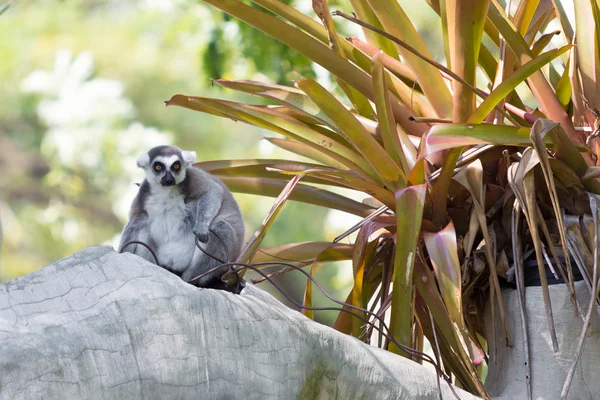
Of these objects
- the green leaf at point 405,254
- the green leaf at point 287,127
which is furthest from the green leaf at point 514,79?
the green leaf at point 287,127

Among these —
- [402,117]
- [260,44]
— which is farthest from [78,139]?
[402,117]

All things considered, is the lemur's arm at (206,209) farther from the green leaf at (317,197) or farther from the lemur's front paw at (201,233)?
the green leaf at (317,197)

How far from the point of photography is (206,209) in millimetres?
2912


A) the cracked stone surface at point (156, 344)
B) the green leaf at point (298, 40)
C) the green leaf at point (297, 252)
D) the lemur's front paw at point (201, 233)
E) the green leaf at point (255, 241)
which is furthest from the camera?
the green leaf at point (297, 252)

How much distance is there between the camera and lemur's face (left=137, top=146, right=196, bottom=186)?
3.06 metres

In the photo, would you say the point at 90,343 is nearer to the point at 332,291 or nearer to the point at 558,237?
the point at 558,237

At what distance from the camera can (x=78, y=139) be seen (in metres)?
8.30

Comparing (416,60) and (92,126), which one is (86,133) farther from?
(416,60)

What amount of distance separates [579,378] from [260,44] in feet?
10.1

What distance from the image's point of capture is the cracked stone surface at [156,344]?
168cm

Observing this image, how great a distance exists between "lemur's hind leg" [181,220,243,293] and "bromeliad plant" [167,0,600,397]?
19cm

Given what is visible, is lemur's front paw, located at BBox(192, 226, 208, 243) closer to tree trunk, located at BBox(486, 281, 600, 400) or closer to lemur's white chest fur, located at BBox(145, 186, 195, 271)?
lemur's white chest fur, located at BBox(145, 186, 195, 271)

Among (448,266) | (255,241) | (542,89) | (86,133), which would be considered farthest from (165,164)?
(86,133)

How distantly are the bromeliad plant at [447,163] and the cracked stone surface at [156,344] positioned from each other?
1.71ft
